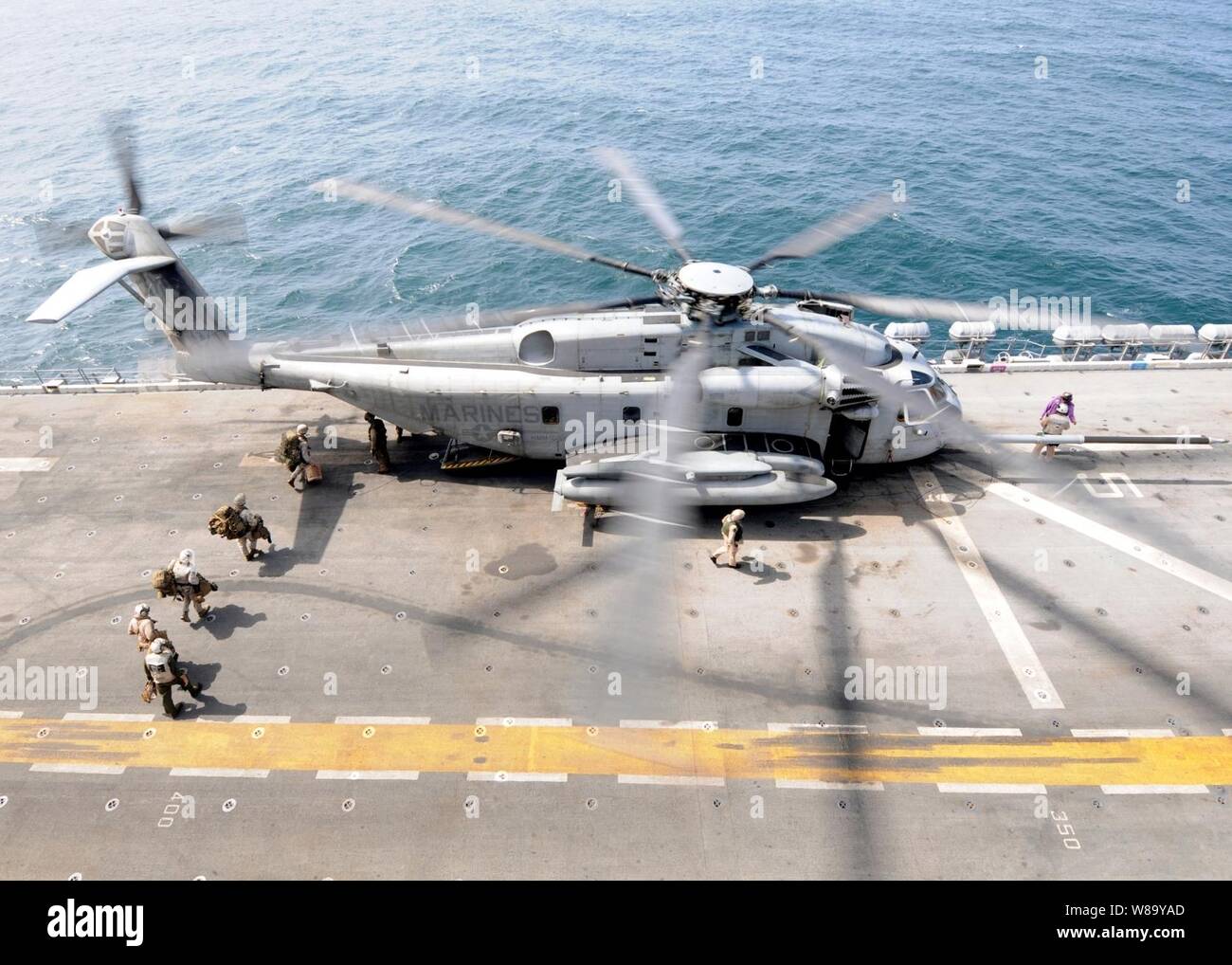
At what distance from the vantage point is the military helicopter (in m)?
17.0

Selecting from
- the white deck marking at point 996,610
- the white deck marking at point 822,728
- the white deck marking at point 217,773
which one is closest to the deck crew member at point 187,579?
the white deck marking at point 217,773

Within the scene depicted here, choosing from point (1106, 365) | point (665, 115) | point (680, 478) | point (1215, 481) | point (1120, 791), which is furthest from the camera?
point (665, 115)

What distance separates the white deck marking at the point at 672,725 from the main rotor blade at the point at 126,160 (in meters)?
17.8

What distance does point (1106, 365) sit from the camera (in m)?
24.7

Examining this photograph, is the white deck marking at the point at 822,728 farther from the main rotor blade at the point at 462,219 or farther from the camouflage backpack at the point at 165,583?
the camouflage backpack at the point at 165,583

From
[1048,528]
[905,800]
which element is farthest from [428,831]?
[1048,528]

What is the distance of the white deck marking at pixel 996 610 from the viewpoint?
45.9 feet

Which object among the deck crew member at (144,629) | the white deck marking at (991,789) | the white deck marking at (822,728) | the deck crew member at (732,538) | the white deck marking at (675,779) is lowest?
the white deck marking at (991,789)

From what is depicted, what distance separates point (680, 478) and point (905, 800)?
8.58 meters

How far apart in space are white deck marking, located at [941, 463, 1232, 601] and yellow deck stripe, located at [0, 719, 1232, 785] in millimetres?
4771

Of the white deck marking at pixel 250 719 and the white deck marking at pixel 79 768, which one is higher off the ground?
the white deck marking at pixel 250 719

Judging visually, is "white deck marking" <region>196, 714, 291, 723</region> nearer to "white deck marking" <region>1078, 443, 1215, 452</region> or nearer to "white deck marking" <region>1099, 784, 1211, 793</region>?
"white deck marking" <region>1099, 784, 1211, 793</region>

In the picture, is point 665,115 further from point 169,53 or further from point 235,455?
point 169,53

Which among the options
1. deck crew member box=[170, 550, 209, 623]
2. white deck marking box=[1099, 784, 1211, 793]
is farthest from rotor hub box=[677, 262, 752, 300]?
deck crew member box=[170, 550, 209, 623]
